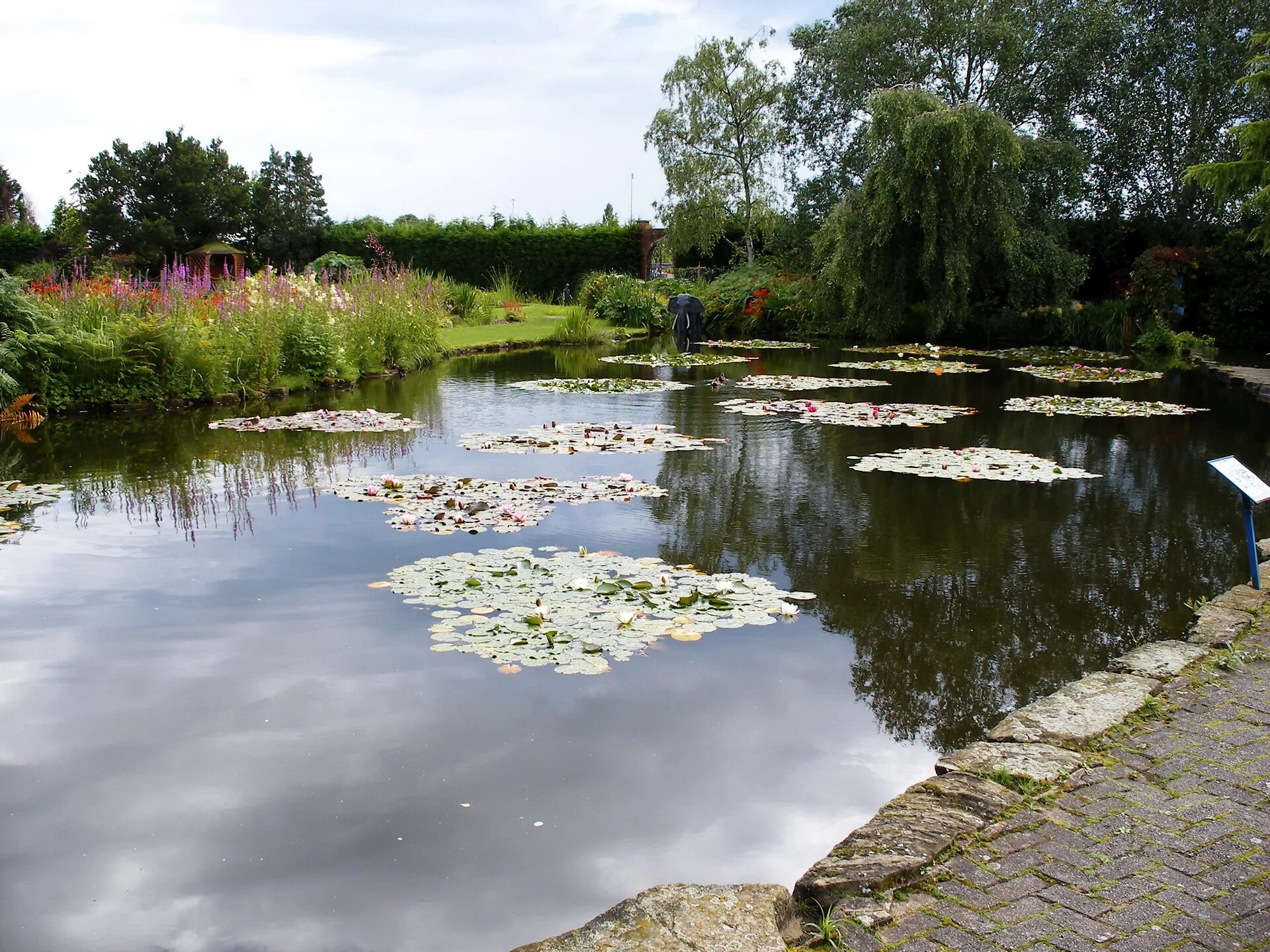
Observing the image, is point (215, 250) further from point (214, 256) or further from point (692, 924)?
point (692, 924)

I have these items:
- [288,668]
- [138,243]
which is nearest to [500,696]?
[288,668]

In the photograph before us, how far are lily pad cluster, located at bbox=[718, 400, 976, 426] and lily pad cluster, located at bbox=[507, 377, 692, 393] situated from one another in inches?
59.5

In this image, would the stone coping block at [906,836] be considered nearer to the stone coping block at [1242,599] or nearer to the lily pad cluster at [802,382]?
the stone coping block at [1242,599]

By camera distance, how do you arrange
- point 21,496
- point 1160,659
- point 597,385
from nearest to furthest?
point 1160,659, point 21,496, point 597,385

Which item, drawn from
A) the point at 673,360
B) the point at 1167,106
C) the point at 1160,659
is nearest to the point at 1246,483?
the point at 1160,659

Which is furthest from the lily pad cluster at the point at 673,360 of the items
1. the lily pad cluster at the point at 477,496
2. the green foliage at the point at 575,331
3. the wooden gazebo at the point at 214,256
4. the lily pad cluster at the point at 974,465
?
the wooden gazebo at the point at 214,256

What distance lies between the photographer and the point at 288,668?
3816 mm

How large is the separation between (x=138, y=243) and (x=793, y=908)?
119 feet

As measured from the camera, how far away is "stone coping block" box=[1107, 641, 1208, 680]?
3582 mm

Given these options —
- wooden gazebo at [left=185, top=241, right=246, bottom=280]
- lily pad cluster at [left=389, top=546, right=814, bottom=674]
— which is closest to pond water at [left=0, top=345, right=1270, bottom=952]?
lily pad cluster at [left=389, top=546, right=814, bottom=674]

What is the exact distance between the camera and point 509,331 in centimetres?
2042

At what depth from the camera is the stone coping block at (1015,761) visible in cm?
284

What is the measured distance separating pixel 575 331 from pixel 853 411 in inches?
419

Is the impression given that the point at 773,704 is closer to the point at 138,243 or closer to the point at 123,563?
the point at 123,563
